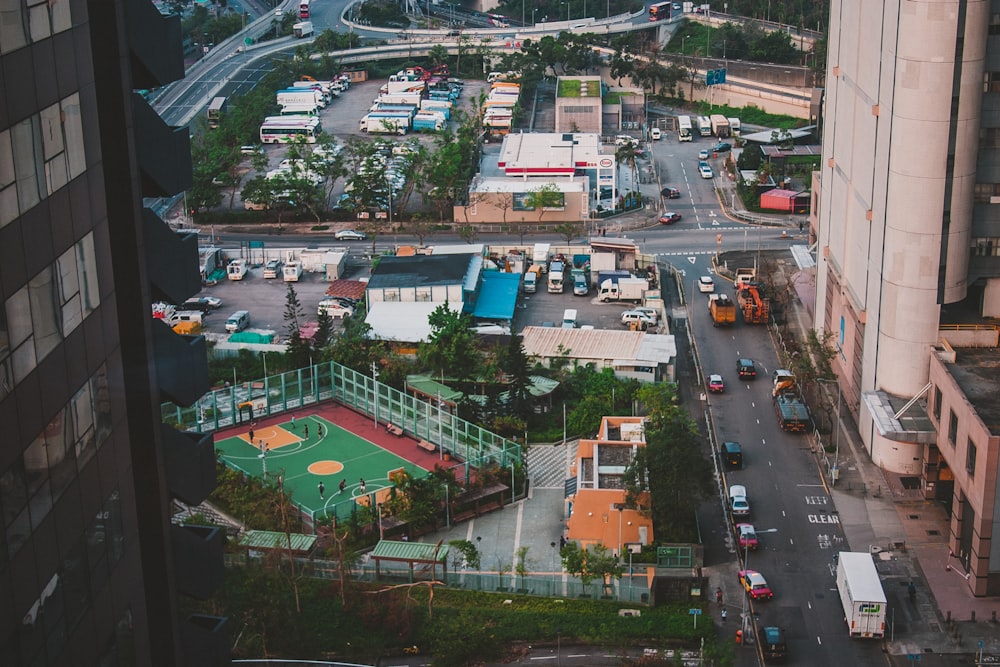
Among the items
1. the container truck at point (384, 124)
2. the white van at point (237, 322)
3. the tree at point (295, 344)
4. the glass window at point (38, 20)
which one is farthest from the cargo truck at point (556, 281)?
the glass window at point (38, 20)

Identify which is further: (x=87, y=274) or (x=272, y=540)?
(x=272, y=540)

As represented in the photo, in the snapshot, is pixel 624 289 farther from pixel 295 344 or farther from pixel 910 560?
pixel 910 560

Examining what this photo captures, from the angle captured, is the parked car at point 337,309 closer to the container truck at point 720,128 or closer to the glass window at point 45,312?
the container truck at point 720,128

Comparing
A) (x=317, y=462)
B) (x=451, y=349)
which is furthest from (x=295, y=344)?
(x=317, y=462)

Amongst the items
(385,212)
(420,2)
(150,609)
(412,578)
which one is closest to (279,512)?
(412,578)

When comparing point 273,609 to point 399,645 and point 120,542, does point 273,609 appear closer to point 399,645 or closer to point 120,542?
point 399,645

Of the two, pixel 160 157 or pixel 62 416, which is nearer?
pixel 62 416
